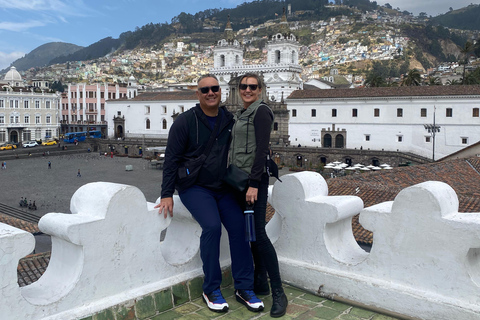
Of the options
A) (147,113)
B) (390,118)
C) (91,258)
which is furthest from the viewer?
(147,113)

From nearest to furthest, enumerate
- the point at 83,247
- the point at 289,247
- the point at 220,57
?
the point at 83,247
the point at 289,247
the point at 220,57

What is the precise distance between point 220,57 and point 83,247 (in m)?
59.5

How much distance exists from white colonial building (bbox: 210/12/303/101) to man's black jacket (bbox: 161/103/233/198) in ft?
154

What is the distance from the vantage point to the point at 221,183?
3.63m

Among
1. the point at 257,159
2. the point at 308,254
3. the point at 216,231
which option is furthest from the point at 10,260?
the point at 308,254

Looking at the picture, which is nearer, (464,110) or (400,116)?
(464,110)

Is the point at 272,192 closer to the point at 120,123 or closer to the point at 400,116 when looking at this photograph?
the point at 400,116

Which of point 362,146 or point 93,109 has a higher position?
point 93,109

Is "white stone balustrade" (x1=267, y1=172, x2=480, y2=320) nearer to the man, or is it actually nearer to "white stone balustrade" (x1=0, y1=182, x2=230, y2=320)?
the man

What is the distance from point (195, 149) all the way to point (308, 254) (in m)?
1.32

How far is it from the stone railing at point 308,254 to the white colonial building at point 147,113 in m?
52.6

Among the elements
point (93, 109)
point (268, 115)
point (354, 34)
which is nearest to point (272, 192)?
point (268, 115)

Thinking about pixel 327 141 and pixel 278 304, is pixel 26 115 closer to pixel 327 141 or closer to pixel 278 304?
pixel 327 141

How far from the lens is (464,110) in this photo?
38750 mm
